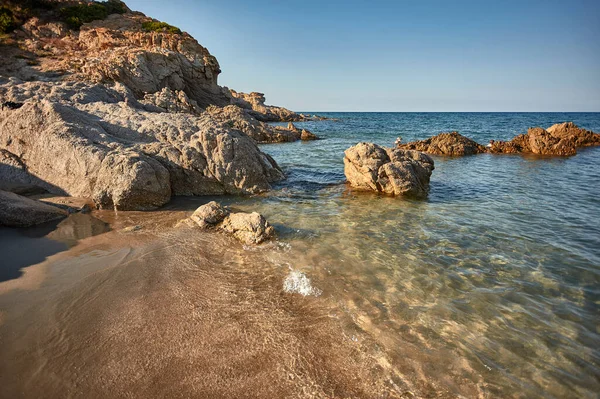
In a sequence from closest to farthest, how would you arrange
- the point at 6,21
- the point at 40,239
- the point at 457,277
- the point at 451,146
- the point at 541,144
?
1. the point at 457,277
2. the point at 40,239
3. the point at 451,146
4. the point at 541,144
5. the point at 6,21

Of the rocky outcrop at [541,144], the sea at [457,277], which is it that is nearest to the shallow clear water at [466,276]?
the sea at [457,277]

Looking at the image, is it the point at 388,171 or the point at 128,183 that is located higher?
the point at 128,183

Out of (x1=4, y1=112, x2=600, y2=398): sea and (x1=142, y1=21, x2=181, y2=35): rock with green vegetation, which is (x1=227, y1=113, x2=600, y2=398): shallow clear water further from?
(x1=142, y1=21, x2=181, y2=35): rock with green vegetation

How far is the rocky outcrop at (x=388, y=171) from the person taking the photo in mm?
10672

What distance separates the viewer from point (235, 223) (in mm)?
6910

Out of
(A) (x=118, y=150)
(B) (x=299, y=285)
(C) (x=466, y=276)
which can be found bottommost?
(C) (x=466, y=276)

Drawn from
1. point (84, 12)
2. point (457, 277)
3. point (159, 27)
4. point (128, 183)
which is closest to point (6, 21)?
point (84, 12)

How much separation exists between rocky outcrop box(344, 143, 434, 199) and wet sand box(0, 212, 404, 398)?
671 centimetres

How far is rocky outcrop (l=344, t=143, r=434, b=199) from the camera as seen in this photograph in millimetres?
10672

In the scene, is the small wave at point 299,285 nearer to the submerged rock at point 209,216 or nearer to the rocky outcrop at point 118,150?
the submerged rock at point 209,216

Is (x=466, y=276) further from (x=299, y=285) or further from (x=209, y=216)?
(x=209, y=216)

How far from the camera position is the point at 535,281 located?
17.1ft

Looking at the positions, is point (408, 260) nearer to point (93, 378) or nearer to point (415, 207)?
point (415, 207)

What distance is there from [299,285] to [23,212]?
655 cm
